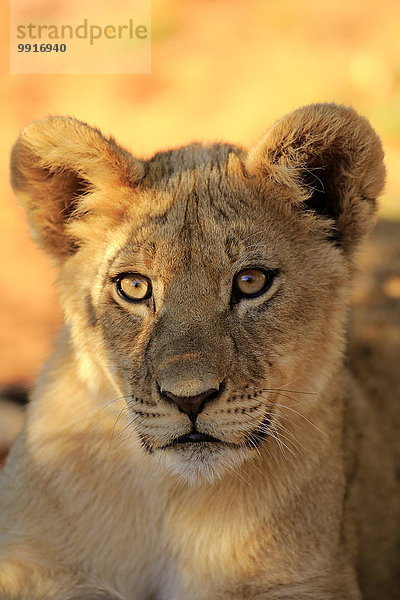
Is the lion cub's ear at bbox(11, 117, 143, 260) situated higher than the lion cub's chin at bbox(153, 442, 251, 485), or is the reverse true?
the lion cub's ear at bbox(11, 117, 143, 260)

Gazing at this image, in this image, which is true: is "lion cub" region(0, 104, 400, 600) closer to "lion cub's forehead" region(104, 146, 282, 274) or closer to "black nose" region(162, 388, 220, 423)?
"lion cub's forehead" region(104, 146, 282, 274)

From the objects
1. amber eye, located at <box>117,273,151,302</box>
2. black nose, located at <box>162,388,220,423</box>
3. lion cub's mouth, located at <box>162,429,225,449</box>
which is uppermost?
amber eye, located at <box>117,273,151,302</box>

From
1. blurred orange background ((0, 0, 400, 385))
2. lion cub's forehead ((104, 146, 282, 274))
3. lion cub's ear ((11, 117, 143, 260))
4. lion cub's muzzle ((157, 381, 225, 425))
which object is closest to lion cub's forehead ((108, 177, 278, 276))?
lion cub's forehead ((104, 146, 282, 274))

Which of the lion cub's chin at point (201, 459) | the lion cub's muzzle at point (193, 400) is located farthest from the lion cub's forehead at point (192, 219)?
the lion cub's chin at point (201, 459)

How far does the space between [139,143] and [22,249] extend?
1774 millimetres

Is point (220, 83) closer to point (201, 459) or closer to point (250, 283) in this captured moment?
point (250, 283)

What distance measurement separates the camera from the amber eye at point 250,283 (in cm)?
251

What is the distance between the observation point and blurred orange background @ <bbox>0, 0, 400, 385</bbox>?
741cm

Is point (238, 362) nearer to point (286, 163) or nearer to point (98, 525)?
point (286, 163)

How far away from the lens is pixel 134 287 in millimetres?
2570

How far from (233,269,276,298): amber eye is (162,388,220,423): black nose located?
0.37 m

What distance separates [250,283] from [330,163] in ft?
1.70

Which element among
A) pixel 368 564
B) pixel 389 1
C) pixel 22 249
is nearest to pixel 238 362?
pixel 368 564

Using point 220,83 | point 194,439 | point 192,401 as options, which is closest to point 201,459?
point 194,439
